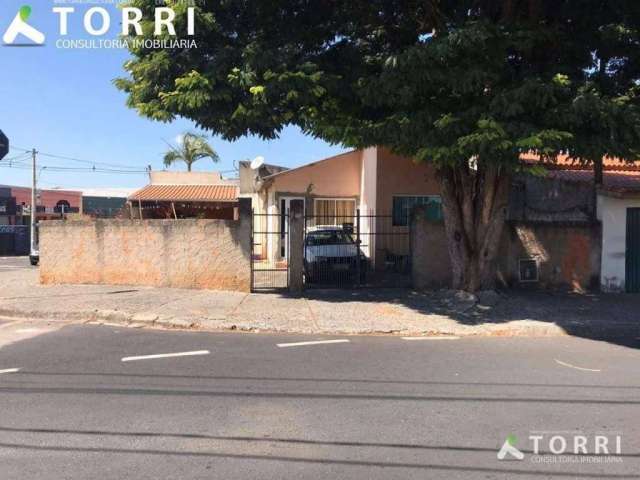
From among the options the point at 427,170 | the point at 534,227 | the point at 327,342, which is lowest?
the point at 327,342

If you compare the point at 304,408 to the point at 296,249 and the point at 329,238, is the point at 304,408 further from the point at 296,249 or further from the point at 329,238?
the point at 329,238

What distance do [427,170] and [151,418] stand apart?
1362cm

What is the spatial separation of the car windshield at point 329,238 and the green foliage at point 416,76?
14.3ft

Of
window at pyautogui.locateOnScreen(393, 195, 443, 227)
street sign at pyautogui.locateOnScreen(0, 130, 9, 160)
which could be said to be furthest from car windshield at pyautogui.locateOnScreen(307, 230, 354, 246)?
street sign at pyautogui.locateOnScreen(0, 130, 9, 160)

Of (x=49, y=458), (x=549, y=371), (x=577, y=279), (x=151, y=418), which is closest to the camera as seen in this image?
(x=49, y=458)

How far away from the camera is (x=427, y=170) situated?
17062 mm

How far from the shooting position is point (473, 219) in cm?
1122

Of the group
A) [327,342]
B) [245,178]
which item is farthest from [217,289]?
[245,178]

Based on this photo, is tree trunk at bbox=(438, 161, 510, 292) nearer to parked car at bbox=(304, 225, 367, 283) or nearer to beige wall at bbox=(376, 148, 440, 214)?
parked car at bbox=(304, 225, 367, 283)

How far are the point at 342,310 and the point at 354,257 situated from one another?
314 cm

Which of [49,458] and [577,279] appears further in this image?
[577,279]

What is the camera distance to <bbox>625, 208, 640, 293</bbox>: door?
12.5 metres

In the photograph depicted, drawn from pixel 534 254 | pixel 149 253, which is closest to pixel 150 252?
pixel 149 253

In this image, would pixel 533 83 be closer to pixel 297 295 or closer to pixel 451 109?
pixel 451 109
